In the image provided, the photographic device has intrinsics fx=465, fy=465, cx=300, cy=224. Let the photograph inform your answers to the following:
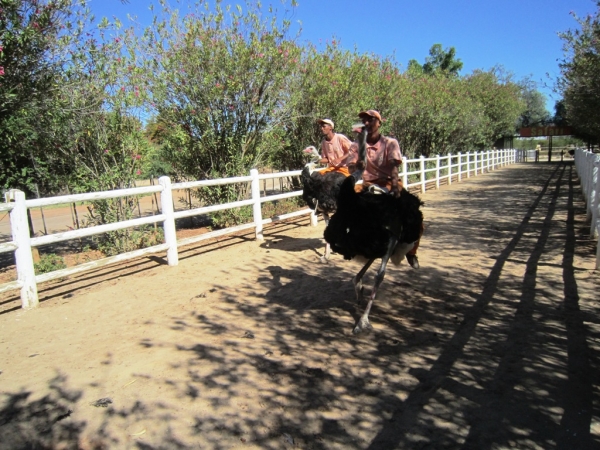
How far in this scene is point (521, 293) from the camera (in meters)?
5.06

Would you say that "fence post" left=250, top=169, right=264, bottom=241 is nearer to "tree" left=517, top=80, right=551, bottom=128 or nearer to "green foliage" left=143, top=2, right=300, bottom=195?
"green foliage" left=143, top=2, right=300, bottom=195

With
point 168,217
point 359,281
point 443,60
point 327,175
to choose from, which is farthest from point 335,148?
point 443,60

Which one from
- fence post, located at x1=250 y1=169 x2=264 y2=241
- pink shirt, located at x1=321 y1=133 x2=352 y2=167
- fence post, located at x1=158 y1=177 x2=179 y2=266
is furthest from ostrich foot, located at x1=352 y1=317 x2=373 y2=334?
fence post, located at x1=250 y1=169 x2=264 y2=241

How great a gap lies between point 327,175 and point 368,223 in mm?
2684

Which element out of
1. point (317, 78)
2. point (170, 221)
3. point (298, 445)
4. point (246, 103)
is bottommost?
point (298, 445)

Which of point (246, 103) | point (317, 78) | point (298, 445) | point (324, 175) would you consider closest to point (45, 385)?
point (298, 445)

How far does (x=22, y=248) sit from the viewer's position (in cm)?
515

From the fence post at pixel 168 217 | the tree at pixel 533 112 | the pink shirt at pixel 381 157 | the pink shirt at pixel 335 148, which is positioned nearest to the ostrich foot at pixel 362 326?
the pink shirt at pixel 381 157

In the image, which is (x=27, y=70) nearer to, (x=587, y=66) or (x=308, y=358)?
(x=308, y=358)

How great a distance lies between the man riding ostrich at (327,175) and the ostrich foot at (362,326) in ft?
8.48

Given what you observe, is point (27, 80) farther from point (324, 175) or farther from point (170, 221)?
point (324, 175)

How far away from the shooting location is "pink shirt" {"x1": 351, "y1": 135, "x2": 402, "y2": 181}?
4520 millimetres

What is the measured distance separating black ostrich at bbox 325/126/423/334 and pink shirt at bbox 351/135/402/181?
30 cm

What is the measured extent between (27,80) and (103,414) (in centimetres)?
538
